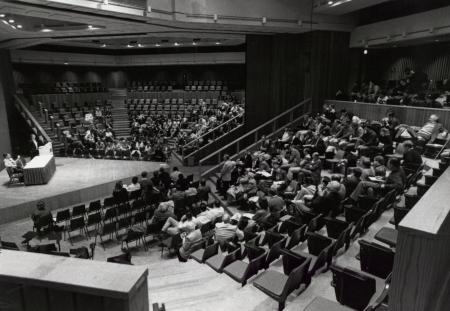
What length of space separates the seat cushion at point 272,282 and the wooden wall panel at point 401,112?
8.03 m

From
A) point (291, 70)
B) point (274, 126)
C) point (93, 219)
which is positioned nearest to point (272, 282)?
point (93, 219)

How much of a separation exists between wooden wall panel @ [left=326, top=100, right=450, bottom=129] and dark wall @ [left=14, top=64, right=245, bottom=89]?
40.1 ft

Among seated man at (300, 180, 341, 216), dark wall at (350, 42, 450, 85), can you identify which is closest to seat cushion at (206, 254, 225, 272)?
seated man at (300, 180, 341, 216)

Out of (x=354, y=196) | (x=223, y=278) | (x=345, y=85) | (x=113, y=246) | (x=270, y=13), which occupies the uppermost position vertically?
(x=270, y=13)

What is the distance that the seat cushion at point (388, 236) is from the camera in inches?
172

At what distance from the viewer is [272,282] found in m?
4.02

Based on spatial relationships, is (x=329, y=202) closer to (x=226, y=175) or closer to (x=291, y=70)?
(x=226, y=175)

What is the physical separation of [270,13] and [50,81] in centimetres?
1663

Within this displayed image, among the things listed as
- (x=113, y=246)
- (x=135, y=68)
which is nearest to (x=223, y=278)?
(x=113, y=246)

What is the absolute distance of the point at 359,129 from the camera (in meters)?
10.3

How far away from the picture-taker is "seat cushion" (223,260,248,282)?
4552mm

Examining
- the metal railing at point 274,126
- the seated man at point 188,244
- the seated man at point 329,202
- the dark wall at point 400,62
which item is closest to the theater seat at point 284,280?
the seated man at point 329,202

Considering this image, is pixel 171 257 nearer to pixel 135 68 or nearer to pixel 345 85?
pixel 345 85

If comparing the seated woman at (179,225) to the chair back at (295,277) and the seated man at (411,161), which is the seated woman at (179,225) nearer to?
the chair back at (295,277)
